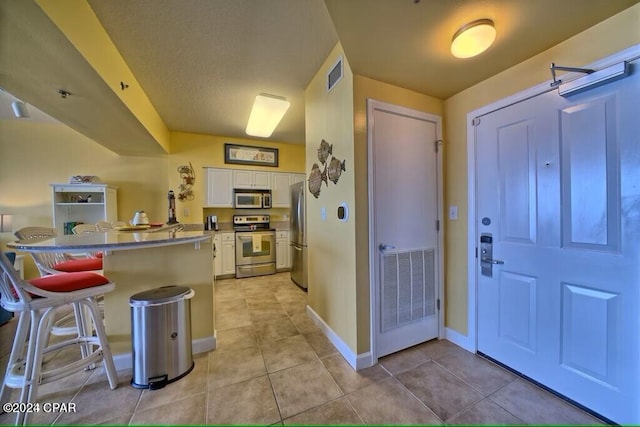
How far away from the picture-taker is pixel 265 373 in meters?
1.74

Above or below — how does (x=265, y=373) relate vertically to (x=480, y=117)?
below

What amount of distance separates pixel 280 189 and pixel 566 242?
422 cm

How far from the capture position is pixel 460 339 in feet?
6.86

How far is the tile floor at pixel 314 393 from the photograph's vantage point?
135 centimetres

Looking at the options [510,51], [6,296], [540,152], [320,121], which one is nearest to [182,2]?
[320,121]

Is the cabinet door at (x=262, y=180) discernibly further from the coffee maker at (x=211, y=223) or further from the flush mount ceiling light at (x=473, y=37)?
the flush mount ceiling light at (x=473, y=37)

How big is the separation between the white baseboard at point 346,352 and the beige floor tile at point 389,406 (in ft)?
0.61

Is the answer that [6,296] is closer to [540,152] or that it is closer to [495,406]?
[495,406]

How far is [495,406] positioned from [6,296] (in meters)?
3.02

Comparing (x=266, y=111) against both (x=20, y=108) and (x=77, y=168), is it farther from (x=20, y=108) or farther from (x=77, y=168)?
(x=77, y=168)

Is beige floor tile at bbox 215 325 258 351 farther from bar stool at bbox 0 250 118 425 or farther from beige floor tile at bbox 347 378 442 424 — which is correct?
beige floor tile at bbox 347 378 442 424

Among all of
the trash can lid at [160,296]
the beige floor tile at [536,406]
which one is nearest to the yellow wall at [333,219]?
the beige floor tile at [536,406]

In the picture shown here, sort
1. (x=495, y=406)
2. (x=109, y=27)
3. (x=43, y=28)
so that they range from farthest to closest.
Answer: (x=109, y=27), (x=495, y=406), (x=43, y=28)

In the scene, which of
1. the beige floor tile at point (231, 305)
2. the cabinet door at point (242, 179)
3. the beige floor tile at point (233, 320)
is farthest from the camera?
the cabinet door at point (242, 179)
